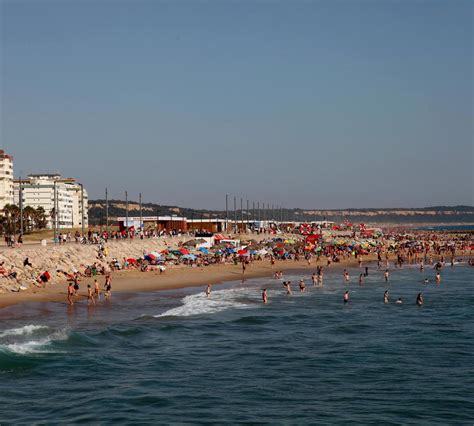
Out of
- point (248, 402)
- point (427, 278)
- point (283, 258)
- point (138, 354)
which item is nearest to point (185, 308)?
point (138, 354)

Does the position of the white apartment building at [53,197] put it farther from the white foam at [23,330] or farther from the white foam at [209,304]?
the white foam at [23,330]

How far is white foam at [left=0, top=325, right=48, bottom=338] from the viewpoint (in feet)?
88.3

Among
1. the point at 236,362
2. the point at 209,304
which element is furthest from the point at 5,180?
the point at 236,362

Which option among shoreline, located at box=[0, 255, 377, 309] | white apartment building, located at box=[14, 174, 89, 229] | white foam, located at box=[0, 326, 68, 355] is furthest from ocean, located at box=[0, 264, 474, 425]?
white apartment building, located at box=[14, 174, 89, 229]

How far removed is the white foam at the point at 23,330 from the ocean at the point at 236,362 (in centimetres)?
8

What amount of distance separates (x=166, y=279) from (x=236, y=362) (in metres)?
26.4

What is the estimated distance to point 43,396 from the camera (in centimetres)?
1906

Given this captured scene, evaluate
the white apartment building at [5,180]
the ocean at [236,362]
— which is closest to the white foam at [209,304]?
the ocean at [236,362]

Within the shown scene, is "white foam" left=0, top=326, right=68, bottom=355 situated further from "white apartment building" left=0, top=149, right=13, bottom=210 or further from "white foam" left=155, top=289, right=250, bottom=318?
"white apartment building" left=0, top=149, right=13, bottom=210

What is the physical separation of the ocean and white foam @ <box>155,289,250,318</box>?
11 cm

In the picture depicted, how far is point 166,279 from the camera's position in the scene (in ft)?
162

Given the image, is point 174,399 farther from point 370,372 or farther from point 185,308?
point 185,308

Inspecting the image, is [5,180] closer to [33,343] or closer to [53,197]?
[53,197]

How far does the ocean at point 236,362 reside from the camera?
1777 cm
